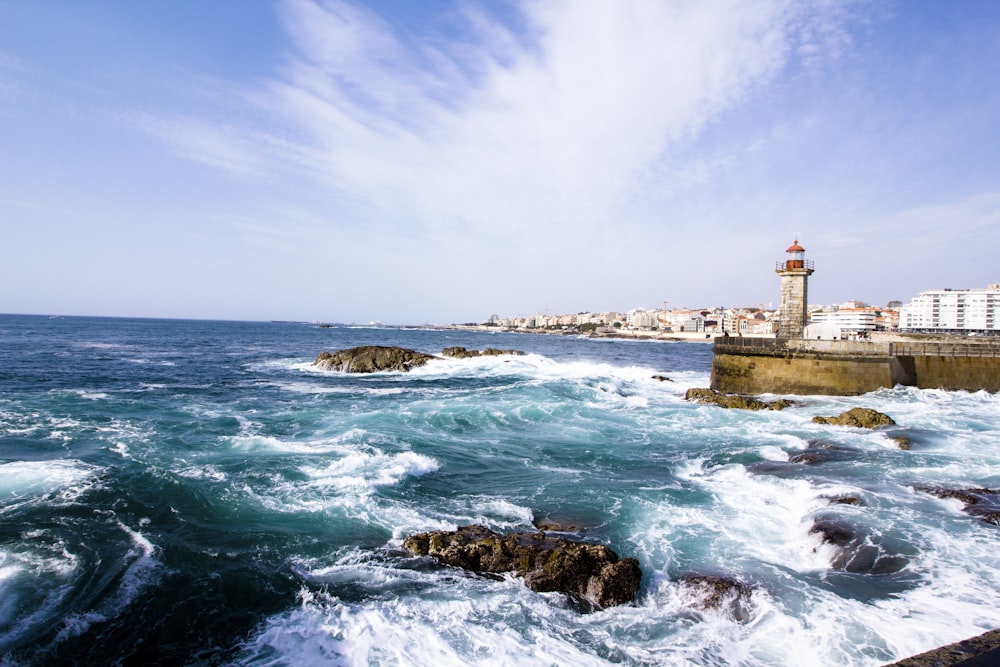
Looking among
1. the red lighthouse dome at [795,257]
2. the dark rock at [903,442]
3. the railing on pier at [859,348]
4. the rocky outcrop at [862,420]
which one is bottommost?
the dark rock at [903,442]

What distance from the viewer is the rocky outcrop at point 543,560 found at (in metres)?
7.00

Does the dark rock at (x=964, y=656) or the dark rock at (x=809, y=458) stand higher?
the dark rock at (x=964, y=656)

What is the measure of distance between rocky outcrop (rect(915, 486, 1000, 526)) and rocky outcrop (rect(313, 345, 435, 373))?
28.5 meters

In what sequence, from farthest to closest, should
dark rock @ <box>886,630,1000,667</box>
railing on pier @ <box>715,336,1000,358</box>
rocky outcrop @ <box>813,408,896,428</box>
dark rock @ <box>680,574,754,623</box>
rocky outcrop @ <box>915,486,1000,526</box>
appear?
railing on pier @ <box>715,336,1000,358</box>, rocky outcrop @ <box>813,408,896,428</box>, rocky outcrop @ <box>915,486,1000,526</box>, dark rock @ <box>680,574,754,623</box>, dark rock @ <box>886,630,1000,667</box>

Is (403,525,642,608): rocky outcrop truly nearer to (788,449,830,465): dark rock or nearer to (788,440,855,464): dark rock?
(788,449,830,465): dark rock

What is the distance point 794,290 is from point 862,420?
41.5 ft

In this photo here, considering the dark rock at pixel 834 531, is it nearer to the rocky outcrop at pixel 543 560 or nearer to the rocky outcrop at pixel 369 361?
the rocky outcrop at pixel 543 560

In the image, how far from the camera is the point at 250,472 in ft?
38.5

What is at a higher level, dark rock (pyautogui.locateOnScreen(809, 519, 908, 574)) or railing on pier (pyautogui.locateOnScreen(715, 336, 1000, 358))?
railing on pier (pyautogui.locateOnScreen(715, 336, 1000, 358))

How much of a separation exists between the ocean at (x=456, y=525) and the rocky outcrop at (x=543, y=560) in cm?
20

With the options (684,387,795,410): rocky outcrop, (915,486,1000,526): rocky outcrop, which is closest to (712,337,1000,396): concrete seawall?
(684,387,795,410): rocky outcrop

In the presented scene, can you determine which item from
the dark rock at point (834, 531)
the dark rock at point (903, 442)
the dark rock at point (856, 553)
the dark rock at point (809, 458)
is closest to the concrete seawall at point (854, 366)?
the dark rock at point (903, 442)

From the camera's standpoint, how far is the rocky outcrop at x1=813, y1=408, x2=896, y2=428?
1688 cm

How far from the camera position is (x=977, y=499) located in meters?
10.2
